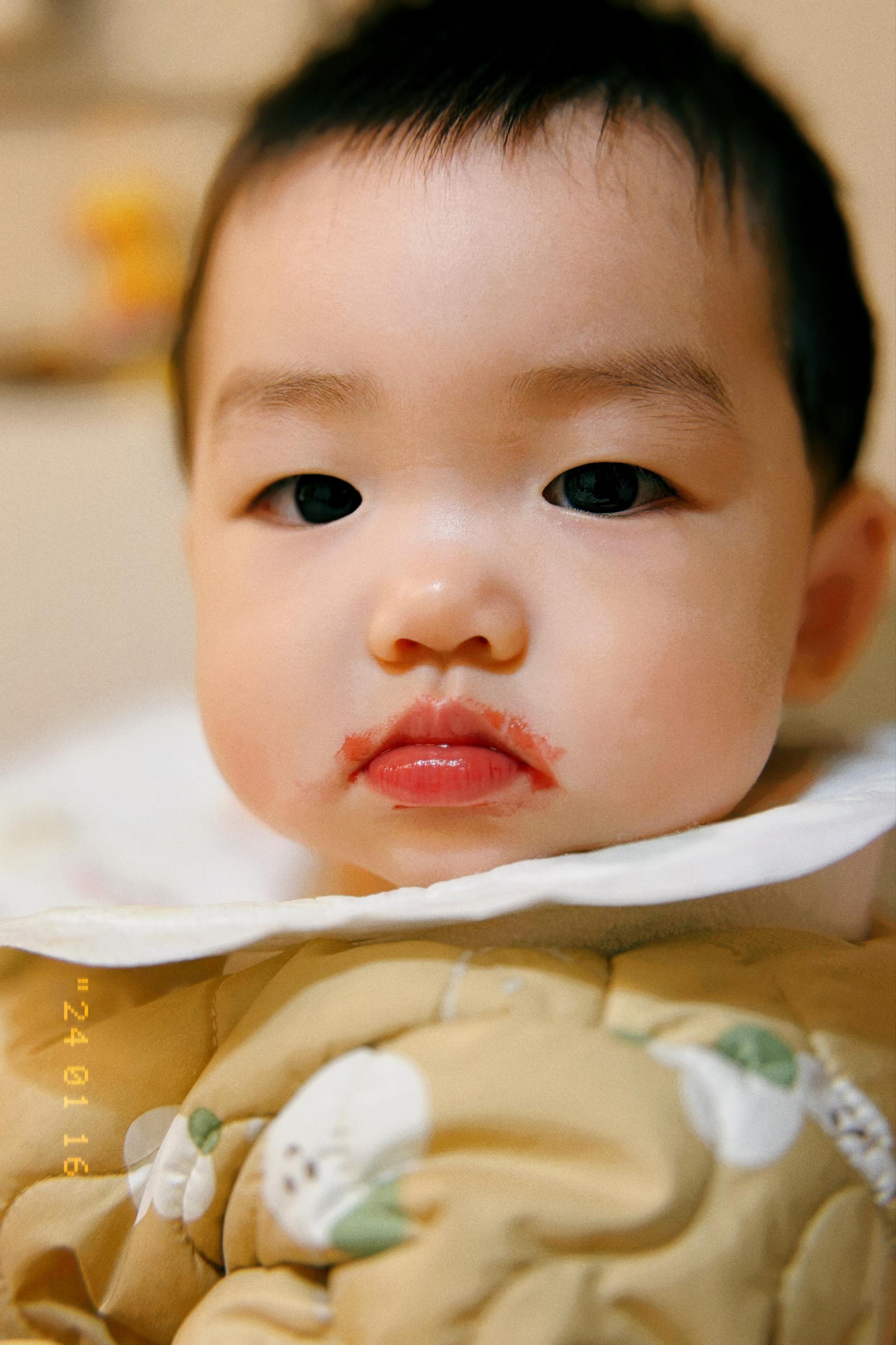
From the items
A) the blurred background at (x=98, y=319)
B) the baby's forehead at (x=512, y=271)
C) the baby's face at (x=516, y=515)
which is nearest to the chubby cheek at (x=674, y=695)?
the baby's face at (x=516, y=515)

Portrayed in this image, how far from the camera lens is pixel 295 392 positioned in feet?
2.19

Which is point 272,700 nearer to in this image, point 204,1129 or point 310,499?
point 310,499

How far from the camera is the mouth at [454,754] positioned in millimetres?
614

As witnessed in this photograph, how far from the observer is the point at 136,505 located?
4.17ft

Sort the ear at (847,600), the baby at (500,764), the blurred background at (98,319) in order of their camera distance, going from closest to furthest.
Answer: the baby at (500,764)
the ear at (847,600)
the blurred background at (98,319)

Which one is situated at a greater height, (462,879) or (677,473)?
(677,473)

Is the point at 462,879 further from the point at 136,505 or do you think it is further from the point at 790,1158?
the point at 136,505

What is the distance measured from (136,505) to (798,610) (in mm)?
831

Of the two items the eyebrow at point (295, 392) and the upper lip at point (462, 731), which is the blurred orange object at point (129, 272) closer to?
the eyebrow at point (295, 392)

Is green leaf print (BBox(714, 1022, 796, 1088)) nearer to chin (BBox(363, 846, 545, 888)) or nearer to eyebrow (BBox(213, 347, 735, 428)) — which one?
chin (BBox(363, 846, 545, 888))

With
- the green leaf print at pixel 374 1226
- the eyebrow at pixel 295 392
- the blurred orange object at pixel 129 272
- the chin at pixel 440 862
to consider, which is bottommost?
the green leaf print at pixel 374 1226

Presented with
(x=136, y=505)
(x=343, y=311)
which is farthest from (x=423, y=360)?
(x=136, y=505)

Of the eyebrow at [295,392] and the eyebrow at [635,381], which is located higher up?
the eyebrow at [295,392]

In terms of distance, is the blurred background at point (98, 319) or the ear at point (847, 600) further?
the blurred background at point (98, 319)
